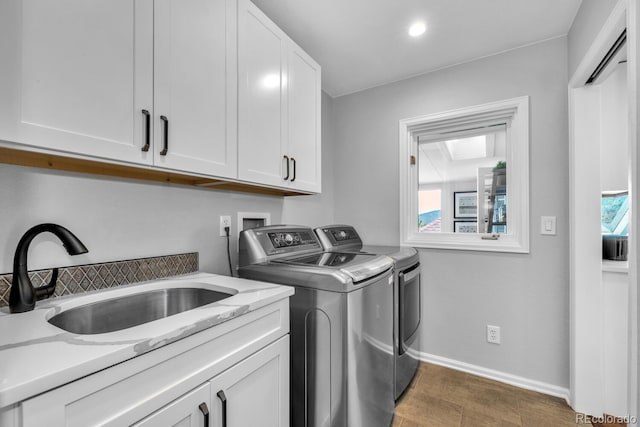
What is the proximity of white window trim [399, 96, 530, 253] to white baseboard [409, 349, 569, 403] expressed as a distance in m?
0.92

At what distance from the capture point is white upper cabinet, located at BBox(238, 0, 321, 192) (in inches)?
54.2

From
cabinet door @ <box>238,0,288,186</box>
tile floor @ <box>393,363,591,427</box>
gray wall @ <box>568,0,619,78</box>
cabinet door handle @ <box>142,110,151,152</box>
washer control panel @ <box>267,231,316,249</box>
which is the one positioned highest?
gray wall @ <box>568,0,619,78</box>

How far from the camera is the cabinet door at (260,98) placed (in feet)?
4.47

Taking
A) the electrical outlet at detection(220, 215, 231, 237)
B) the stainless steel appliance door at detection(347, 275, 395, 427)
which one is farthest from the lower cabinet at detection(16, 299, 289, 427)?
the electrical outlet at detection(220, 215, 231, 237)

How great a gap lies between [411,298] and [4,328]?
2.03 meters

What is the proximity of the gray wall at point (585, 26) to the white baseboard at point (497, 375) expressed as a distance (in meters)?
2.11

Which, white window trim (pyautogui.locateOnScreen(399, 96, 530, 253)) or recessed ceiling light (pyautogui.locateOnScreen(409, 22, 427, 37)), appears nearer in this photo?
recessed ceiling light (pyautogui.locateOnScreen(409, 22, 427, 37))

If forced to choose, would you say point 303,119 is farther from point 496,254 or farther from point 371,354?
point 496,254

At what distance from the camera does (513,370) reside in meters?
2.02

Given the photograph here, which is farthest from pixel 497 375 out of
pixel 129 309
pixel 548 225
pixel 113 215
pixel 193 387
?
pixel 113 215

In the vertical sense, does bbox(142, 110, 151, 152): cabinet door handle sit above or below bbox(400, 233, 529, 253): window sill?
above

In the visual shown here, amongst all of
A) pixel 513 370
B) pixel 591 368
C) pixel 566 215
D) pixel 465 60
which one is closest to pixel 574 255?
pixel 566 215

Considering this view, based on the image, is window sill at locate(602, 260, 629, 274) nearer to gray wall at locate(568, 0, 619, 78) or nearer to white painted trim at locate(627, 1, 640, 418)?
white painted trim at locate(627, 1, 640, 418)

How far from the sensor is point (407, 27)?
1.82 metres
